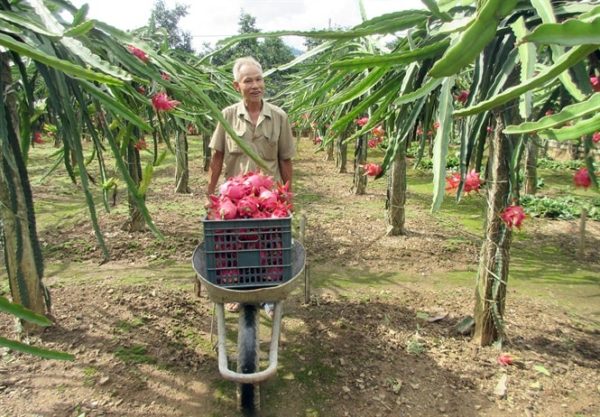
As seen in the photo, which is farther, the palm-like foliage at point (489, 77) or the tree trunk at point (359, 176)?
the tree trunk at point (359, 176)

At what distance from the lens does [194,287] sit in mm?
3443

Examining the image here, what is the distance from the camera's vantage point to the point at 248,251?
1.98 metres

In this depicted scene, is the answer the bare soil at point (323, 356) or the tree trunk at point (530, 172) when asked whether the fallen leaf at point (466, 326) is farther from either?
the tree trunk at point (530, 172)

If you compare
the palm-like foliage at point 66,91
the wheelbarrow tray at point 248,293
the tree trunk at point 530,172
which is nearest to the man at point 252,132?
the palm-like foliage at point 66,91

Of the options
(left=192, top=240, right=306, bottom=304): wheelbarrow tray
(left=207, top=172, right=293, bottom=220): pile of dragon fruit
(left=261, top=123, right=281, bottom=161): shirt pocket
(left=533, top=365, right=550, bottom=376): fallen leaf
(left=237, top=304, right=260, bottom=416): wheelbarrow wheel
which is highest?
(left=261, top=123, right=281, bottom=161): shirt pocket

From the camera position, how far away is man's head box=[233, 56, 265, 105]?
2605mm

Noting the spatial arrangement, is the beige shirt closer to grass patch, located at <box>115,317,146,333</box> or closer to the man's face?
the man's face

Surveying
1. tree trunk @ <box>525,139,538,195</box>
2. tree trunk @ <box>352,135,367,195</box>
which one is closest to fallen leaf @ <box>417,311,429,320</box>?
tree trunk @ <box>525,139,538,195</box>

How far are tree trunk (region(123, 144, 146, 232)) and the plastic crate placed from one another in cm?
275

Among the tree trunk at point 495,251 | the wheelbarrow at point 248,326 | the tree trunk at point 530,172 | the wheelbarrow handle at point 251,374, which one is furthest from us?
the tree trunk at point 530,172

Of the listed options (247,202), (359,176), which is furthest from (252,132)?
(359,176)

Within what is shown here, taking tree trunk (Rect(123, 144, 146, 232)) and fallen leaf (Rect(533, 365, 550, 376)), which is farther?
tree trunk (Rect(123, 144, 146, 232))

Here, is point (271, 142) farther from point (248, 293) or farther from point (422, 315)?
point (422, 315)

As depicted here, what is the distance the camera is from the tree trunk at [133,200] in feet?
14.7
